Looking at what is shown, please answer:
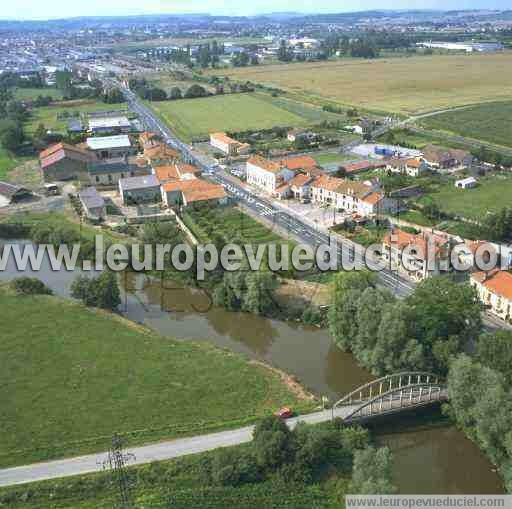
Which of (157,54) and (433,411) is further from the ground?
(157,54)

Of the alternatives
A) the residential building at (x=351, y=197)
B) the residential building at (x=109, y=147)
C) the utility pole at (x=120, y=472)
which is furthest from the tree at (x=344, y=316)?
the residential building at (x=109, y=147)

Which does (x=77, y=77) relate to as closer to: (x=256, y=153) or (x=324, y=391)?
(x=256, y=153)

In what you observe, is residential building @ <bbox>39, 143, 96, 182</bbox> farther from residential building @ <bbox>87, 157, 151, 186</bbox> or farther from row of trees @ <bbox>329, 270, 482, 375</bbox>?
row of trees @ <bbox>329, 270, 482, 375</bbox>

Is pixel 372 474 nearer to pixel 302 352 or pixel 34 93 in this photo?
pixel 302 352

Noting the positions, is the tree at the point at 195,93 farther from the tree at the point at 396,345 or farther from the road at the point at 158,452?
the road at the point at 158,452

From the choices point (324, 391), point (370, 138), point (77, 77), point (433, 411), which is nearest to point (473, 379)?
point (433, 411)

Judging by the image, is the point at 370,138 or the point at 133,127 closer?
the point at 370,138
